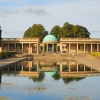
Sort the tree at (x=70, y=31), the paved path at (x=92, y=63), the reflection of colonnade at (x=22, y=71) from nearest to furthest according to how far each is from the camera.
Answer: the reflection of colonnade at (x=22, y=71)
the paved path at (x=92, y=63)
the tree at (x=70, y=31)

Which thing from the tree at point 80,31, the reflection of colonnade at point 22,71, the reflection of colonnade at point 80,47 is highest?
the tree at point 80,31

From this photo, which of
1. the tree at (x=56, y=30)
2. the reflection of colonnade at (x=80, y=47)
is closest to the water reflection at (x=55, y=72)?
the reflection of colonnade at (x=80, y=47)

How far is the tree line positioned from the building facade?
29.2 ft

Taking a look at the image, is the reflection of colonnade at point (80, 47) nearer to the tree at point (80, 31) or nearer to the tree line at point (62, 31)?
Result: the tree line at point (62, 31)

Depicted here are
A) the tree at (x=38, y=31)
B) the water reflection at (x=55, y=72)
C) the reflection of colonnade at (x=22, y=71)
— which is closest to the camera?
the water reflection at (x=55, y=72)

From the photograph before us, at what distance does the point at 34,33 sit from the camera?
7512cm

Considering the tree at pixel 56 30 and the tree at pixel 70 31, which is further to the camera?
the tree at pixel 56 30

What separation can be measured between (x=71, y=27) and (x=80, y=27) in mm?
4538

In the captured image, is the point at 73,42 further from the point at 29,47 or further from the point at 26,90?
the point at 26,90

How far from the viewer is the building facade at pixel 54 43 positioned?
6025 cm

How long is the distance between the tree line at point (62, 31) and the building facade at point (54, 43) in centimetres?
890

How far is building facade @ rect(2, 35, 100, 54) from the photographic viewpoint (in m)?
60.2

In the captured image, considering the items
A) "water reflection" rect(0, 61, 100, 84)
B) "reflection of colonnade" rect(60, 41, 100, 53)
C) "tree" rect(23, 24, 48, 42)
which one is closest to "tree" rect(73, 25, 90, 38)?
"reflection of colonnade" rect(60, 41, 100, 53)

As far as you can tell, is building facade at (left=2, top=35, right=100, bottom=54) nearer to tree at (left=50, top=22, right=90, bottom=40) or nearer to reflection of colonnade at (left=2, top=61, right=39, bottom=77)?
tree at (left=50, top=22, right=90, bottom=40)
